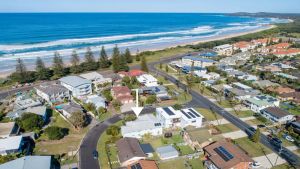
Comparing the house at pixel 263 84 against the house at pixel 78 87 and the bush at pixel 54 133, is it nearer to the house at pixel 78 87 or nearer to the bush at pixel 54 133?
the house at pixel 78 87

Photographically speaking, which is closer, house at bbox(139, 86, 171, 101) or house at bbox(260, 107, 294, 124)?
house at bbox(260, 107, 294, 124)

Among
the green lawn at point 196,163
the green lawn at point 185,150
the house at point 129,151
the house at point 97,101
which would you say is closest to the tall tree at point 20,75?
the house at point 97,101

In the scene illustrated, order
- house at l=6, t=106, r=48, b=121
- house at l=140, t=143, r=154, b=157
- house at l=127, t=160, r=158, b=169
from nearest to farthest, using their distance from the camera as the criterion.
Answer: house at l=127, t=160, r=158, b=169 < house at l=140, t=143, r=154, b=157 < house at l=6, t=106, r=48, b=121

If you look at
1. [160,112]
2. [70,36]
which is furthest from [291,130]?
[70,36]

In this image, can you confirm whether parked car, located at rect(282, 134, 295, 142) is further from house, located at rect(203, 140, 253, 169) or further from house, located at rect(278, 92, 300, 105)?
house, located at rect(278, 92, 300, 105)

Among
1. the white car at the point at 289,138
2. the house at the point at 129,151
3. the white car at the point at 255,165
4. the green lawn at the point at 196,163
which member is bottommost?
the green lawn at the point at 196,163

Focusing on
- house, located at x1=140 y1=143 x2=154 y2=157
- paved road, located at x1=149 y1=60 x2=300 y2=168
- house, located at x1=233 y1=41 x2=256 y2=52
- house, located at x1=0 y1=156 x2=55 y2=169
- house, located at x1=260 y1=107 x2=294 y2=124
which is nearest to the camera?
house, located at x1=0 y1=156 x2=55 y2=169

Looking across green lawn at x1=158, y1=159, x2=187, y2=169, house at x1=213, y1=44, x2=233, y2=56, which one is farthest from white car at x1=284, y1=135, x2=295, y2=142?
house at x1=213, y1=44, x2=233, y2=56
